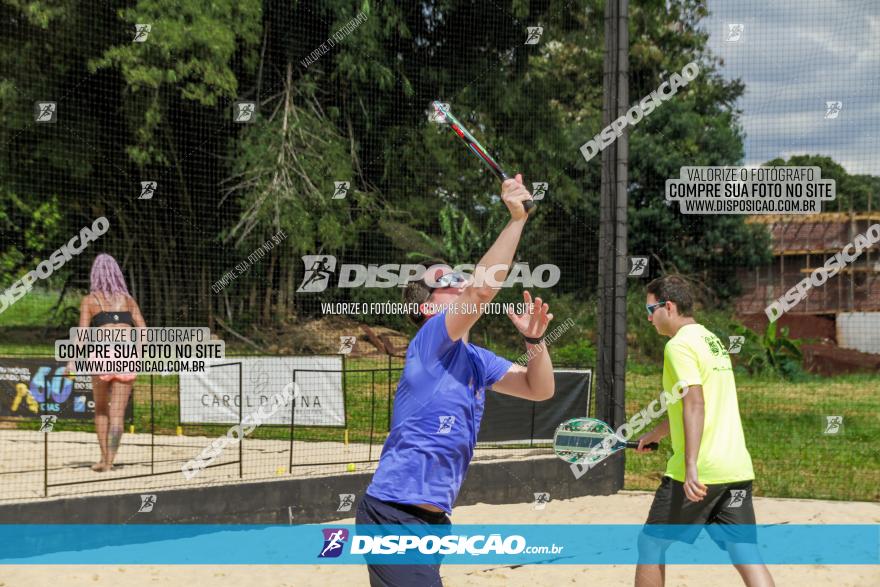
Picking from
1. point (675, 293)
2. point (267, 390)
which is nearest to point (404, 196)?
point (267, 390)

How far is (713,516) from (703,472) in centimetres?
24

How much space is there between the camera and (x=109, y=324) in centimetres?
900

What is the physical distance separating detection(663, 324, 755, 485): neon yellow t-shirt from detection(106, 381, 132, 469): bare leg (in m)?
5.70


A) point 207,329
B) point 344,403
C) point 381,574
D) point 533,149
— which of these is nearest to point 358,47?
point 533,149

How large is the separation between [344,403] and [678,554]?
437 cm

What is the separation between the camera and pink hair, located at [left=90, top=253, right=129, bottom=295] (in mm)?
9000

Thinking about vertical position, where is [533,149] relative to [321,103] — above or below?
below

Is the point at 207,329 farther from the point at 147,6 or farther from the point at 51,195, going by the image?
the point at 51,195

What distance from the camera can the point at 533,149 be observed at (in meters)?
18.3

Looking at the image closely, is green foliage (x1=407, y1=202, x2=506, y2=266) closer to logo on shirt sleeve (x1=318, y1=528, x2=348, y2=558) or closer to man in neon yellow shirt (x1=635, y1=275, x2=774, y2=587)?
logo on shirt sleeve (x1=318, y1=528, x2=348, y2=558)

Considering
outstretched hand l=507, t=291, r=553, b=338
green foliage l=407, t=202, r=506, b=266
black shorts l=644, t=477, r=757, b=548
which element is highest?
green foliage l=407, t=202, r=506, b=266

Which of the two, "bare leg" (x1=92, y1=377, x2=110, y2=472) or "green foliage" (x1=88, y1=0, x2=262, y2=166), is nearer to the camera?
"bare leg" (x1=92, y1=377, x2=110, y2=472)

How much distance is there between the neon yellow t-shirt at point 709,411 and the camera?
4.80m

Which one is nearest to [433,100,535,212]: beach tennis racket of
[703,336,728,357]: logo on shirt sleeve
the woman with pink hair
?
[703,336,728,357]: logo on shirt sleeve
